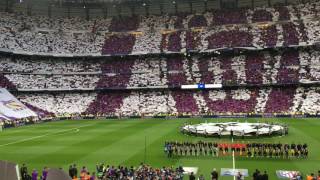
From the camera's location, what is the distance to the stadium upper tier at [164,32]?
8806cm

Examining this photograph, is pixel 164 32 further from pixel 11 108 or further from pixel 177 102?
pixel 11 108

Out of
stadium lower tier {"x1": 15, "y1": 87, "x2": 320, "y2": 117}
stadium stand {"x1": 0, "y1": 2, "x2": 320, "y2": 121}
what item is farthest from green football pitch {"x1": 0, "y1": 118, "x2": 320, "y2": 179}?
stadium stand {"x1": 0, "y1": 2, "x2": 320, "y2": 121}

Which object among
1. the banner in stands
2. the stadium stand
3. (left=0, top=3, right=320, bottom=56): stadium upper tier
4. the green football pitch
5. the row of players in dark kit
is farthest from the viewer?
(left=0, top=3, right=320, bottom=56): stadium upper tier

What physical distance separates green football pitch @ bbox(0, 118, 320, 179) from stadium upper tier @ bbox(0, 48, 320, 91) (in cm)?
2684

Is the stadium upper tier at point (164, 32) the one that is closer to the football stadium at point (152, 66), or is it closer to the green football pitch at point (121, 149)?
the football stadium at point (152, 66)

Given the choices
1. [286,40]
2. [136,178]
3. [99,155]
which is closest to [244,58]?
[286,40]

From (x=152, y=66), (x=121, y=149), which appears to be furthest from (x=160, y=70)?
(x=121, y=149)

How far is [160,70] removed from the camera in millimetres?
92875

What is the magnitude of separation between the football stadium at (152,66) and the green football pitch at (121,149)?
103cm

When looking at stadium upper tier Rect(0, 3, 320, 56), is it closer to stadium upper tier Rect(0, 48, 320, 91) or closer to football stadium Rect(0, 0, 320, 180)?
football stadium Rect(0, 0, 320, 180)

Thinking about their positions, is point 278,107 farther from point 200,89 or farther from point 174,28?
point 174,28

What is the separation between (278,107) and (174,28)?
38.9 metres

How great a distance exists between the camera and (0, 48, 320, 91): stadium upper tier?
81.9m

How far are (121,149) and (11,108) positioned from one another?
143ft
